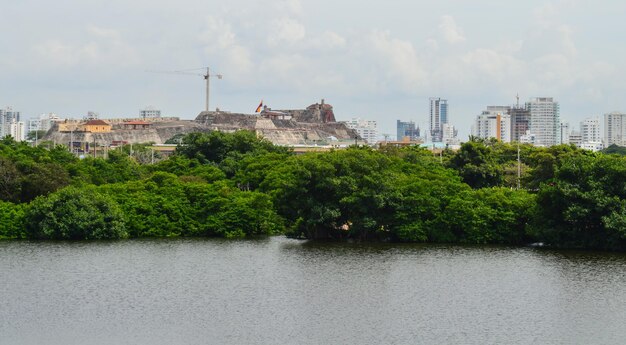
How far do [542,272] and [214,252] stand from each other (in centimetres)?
1217

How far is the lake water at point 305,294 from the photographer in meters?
28.3

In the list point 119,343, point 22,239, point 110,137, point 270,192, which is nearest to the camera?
point 119,343

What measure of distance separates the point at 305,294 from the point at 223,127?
122357 millimetres

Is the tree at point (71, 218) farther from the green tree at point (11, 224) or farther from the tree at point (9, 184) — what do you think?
the tree at point (9, 184)

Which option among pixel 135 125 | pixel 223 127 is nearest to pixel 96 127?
pixel 135 125

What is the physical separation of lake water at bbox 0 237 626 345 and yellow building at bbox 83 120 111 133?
9883 cm

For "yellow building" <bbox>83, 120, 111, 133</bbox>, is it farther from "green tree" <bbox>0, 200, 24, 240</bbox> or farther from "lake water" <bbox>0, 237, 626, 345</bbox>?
"lake water" <bbox>0, 237, 626, 345</bbox>

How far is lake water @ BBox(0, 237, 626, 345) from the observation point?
28.3 meters

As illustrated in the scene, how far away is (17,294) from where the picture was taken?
109 feet

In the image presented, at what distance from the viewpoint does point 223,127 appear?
155125 mm

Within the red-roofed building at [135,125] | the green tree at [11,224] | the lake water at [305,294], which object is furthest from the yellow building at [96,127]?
the lake water at [305,294]

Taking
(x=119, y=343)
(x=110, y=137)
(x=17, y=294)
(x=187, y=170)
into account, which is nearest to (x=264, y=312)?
(x=119, y=343)

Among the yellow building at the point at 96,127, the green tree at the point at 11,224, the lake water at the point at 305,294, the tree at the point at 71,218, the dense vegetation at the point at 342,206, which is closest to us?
the lake water at the point at 305,294

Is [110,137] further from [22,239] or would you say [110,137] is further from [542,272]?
[542,272]
